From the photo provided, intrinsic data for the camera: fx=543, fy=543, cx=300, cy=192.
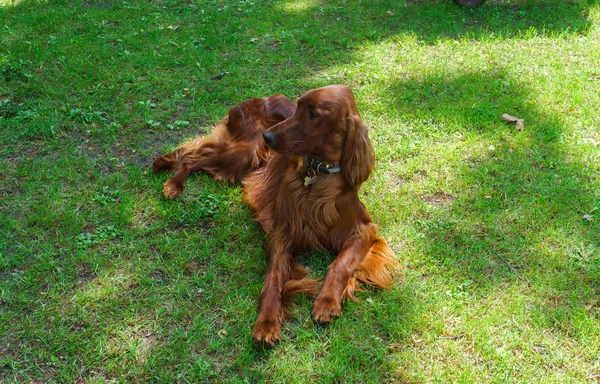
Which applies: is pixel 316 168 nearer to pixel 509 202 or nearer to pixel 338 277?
pixel 338 277

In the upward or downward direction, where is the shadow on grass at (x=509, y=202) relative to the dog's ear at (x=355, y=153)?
downward

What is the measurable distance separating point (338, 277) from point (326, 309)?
8.6 inches

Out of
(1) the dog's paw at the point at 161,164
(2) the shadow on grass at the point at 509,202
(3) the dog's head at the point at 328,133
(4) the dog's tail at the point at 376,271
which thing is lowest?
(2) the shadow on grass at the point at 509,202

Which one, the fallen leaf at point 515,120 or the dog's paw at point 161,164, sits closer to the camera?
the dog's paw at point 161,164

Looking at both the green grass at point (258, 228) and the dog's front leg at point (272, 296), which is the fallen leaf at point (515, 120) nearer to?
the green grass at point (258, 228)

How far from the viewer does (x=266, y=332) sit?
8.66 feet

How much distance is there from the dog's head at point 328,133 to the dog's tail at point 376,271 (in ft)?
1.55

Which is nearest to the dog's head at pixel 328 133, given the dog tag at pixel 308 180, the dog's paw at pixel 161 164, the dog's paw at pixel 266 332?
the dog tag at pixel 308 180

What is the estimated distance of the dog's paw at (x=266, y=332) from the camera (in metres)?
2.62

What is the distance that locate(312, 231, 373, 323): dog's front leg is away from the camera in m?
2.78

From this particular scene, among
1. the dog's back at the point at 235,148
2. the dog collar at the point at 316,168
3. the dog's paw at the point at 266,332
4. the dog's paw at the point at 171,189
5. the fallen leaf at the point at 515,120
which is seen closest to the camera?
the dog's paw at the point at 266,332

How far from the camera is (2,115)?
14.8ft

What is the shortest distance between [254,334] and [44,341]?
1.01m

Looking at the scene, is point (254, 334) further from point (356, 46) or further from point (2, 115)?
point (356, 46)
